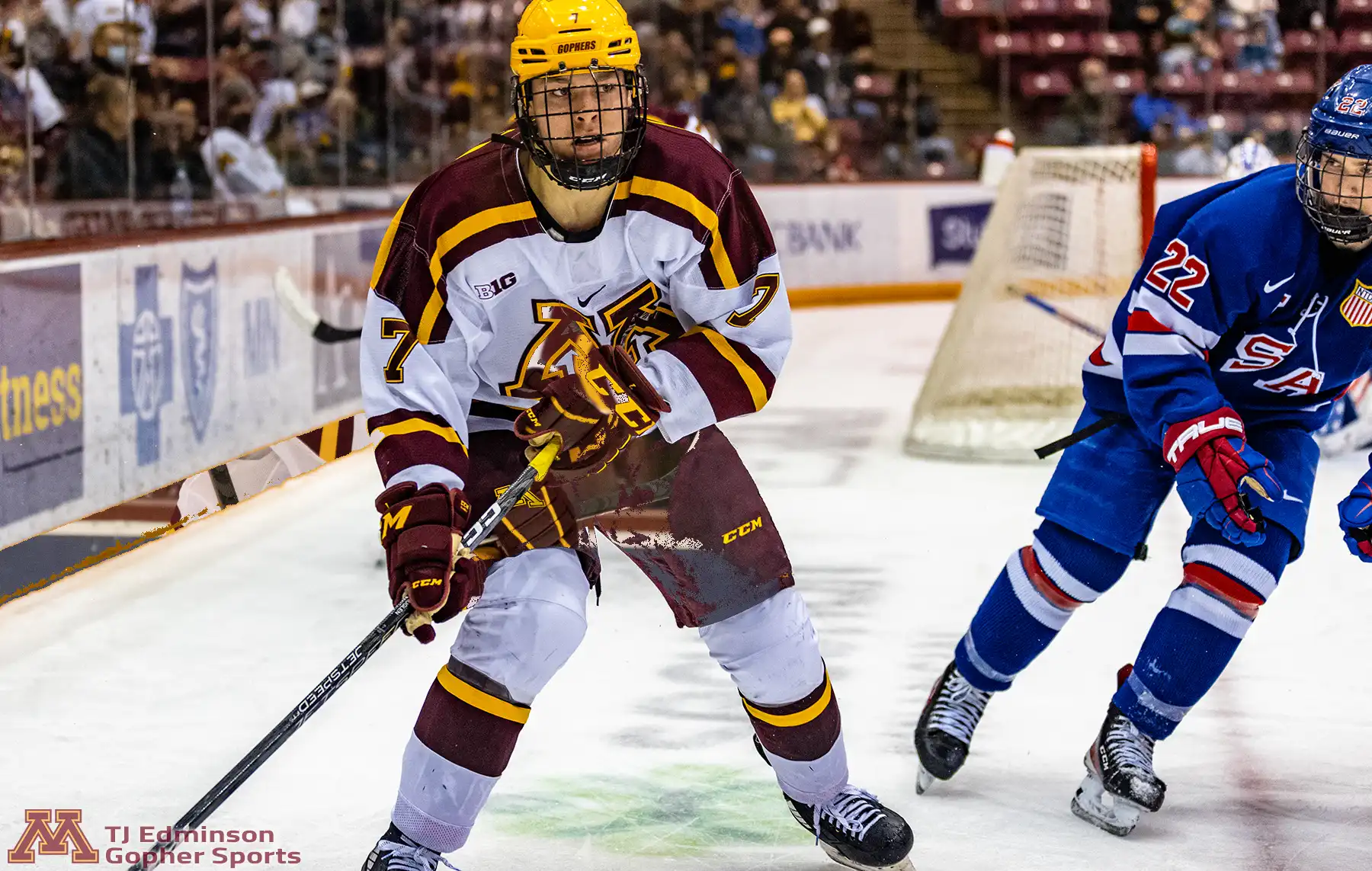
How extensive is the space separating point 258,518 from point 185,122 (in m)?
1.42

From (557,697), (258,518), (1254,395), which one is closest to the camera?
(1254,395)

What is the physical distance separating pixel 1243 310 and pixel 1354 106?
311mm

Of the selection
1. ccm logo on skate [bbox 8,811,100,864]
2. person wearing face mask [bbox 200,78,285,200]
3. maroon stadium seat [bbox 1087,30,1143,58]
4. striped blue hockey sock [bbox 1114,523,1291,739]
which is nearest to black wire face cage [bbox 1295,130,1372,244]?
striped blue hockey sock [bbox 1114,523,1291,739]

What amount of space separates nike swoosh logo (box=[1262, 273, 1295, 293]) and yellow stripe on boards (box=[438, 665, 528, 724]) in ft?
3.90

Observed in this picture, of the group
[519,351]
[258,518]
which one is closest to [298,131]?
[258,518]

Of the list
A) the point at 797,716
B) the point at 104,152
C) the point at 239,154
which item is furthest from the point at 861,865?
the point at 239,154

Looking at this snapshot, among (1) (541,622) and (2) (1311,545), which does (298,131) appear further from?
(1) (541,622)

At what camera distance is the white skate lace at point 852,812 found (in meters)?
2.31

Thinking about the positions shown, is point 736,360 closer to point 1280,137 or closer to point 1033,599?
point 1033,599

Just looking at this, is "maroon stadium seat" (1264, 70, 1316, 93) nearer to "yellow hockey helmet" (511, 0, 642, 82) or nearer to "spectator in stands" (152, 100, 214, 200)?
"spectator in stands" (152, 100, 214, 200)

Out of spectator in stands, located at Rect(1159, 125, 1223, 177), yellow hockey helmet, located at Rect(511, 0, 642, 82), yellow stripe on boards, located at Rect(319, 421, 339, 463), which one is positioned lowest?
yellow stripe on boards, located at Rect(319, 421, 339, 463)

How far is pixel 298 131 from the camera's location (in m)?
6.70

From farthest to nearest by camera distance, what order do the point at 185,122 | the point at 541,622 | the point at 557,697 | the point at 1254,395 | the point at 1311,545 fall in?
the point at 185,122, the point at 1311,545, the point at 557,697, the point at 1254,395, the point at 541,622

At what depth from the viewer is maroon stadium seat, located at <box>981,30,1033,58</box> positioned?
11.7 m
